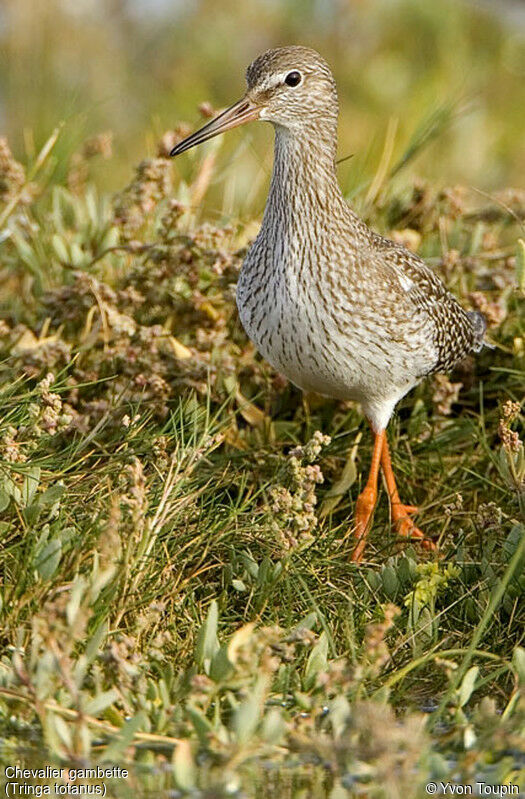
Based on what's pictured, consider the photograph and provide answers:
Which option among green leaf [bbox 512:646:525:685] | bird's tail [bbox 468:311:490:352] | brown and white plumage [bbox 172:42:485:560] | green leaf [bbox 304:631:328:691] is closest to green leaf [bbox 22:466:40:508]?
green leaf [bbox 304:631:328:691]

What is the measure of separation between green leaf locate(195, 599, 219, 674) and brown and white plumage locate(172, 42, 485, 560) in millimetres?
1485

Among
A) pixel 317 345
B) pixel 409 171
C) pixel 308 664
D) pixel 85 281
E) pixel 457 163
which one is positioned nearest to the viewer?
pixel 308 664

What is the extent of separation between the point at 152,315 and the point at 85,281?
501 mm

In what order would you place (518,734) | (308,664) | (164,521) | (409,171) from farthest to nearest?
(409,171) → (164,521) → (308,664) → (518,734)

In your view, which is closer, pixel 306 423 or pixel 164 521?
pixel 164 521

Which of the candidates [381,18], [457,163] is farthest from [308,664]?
[381,18]

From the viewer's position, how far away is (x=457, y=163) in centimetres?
1075

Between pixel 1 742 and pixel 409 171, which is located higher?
pixel 409 171

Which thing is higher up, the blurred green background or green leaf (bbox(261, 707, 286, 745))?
the blurred green background

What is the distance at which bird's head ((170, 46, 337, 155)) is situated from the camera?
18.4ft

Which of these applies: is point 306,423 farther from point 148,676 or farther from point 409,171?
point 409,171

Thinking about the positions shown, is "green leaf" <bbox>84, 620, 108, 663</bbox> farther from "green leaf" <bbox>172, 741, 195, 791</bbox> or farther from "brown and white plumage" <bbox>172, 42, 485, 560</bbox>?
"brown and white plumage" <bbox>172, 42, 485, 560</bbox>

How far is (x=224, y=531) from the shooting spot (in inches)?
200

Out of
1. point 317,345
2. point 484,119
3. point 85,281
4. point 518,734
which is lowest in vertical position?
point 518,734
